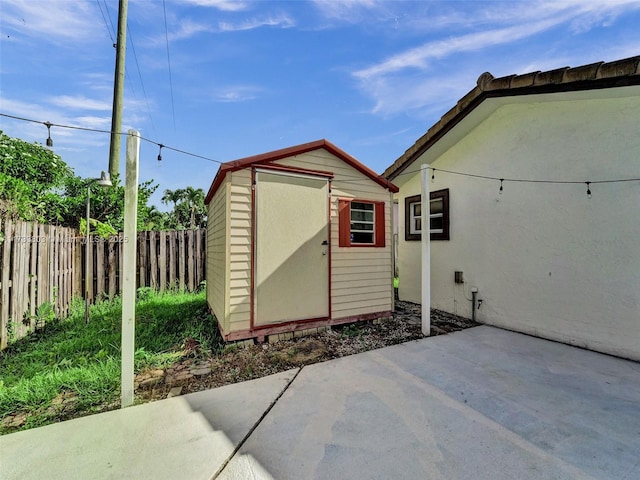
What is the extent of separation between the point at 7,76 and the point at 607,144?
807 cm

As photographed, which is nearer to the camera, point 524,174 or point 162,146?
point 162,146

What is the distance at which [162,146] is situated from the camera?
120 inches

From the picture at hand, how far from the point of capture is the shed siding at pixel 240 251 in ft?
11.7

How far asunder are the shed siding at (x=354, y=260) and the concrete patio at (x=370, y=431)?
1.51m

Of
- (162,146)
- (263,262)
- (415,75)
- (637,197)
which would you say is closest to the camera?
(162,146)

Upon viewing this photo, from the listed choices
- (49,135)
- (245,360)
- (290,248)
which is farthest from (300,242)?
(49,135)

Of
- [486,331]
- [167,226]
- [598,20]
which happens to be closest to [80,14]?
[598,20]

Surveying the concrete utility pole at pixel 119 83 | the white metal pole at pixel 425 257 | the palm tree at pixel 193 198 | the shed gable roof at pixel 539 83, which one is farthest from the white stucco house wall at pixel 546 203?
the palm tree at pixel 193 198

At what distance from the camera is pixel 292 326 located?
12.9ft

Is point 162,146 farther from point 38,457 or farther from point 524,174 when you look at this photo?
point 524,174

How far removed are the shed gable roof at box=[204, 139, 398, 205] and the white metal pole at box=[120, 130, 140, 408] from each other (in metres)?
1.17

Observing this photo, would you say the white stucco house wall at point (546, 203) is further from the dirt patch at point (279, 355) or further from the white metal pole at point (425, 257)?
the white metal pole at point (425, 257)

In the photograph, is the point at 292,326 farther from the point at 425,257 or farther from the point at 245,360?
the point at 425,257

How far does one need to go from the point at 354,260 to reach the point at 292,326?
1.45 metres
